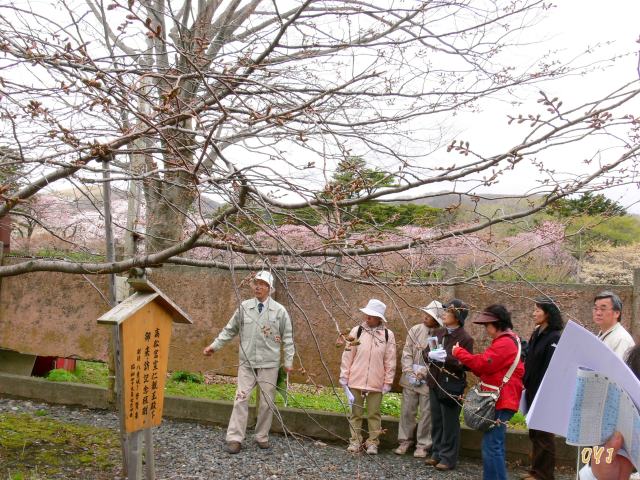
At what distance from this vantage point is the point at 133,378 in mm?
5242

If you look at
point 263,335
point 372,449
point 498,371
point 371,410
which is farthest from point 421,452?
point 263,335

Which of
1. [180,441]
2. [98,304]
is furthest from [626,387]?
[98,304]

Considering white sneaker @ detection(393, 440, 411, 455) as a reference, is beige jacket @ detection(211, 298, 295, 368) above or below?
above

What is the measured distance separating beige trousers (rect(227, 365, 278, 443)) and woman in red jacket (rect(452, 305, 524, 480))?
2.12 meters

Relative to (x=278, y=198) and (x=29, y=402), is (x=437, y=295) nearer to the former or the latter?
(x=278, y=198)

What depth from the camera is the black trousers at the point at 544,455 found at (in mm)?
6211

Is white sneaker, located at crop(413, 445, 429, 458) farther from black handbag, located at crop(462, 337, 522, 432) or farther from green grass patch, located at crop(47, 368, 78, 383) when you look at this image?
green grass patch, located at crop(47, 368, 78, 383)

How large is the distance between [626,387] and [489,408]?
120 inches

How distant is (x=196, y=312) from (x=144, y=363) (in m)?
3.42

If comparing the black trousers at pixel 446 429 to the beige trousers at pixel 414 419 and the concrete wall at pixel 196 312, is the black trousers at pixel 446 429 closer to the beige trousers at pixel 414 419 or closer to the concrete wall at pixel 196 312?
the beige trousers at pixel 414 419

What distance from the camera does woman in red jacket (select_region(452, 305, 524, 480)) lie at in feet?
19.4

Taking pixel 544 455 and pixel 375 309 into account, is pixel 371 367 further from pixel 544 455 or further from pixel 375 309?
pixel 544 455

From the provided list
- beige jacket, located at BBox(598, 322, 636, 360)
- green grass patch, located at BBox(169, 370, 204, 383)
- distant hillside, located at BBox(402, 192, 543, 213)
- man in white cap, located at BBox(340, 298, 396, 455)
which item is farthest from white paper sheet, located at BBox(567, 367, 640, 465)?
green grass patch, located at BBox(169, 370, 204, 383)

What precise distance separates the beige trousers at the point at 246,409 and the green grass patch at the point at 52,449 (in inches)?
44.5
